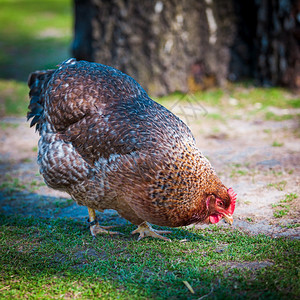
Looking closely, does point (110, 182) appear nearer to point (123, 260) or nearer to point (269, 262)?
point (123, 260)

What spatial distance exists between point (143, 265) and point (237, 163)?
259 centimetres

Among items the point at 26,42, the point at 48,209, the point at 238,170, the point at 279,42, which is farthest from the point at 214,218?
the point at 26,42

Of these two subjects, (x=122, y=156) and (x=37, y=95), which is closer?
(x=122, y=156)

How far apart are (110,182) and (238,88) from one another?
232 inches

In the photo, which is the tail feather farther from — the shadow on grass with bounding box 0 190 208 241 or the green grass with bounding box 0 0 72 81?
the green grass with bounding box 0 0 72 81

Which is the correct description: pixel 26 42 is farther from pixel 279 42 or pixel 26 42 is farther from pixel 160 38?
pixel 279 42

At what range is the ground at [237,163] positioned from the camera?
4.14m

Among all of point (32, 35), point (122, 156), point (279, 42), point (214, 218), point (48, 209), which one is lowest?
point (48, 209)

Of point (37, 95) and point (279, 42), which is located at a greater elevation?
point (279, 42)

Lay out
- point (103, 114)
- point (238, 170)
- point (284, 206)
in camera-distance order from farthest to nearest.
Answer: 1. point (238, 170)
2. point (284, 206)
3. point (103, 114)

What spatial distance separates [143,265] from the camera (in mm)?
3240

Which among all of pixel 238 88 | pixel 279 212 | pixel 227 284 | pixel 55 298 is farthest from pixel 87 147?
pixel 238 88

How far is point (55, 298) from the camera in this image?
2.86m

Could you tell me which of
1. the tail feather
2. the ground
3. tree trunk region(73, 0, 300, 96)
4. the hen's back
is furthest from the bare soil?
tree trunk region(73, 0, 300, 96)
